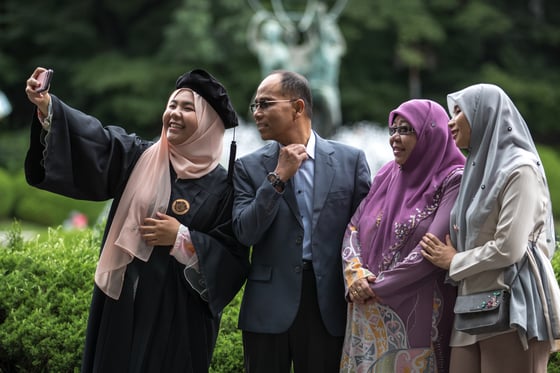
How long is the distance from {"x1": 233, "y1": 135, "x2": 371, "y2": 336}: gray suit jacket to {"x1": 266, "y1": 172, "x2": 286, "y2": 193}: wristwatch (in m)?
0.02

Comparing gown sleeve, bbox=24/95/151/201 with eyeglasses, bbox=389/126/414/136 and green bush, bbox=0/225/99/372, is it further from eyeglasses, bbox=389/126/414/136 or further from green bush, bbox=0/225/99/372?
eyeglasses, bbox=389/126/414/136

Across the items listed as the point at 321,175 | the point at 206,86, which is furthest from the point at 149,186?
the point at 321,175

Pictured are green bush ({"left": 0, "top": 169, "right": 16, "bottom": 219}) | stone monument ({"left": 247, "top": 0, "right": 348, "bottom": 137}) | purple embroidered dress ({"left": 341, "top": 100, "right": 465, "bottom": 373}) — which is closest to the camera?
purple embroidered dress ({"left": 341, "top": 100, "right": 465, "bottom": 373})

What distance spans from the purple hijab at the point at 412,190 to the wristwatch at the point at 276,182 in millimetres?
383

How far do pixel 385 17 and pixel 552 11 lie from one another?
657 centimetres

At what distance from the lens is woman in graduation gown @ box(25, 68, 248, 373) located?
12.5 feet

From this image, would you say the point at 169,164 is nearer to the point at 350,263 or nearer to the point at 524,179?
the point at 350,263

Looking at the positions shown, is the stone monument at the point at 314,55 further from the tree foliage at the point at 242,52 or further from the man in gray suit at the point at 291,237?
the man in gray suit at the point at 291,237

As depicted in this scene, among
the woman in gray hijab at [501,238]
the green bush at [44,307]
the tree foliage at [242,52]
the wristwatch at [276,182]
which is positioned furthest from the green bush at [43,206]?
the woman in gray hijab at [501,238]

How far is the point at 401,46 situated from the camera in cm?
2495

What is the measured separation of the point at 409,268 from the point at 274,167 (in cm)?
77

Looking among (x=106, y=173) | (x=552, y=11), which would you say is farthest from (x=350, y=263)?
(x=552, y=11)

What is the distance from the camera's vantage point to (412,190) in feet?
12.0

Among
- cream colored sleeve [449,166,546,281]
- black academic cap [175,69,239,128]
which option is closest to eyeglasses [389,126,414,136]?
cream colored sleeve [449,166,546,281]
